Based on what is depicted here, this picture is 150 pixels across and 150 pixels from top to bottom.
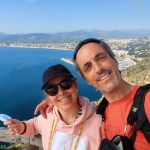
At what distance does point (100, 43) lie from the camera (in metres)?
1.94

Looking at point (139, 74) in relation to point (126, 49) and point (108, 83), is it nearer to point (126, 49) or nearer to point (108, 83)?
point (108, 83)

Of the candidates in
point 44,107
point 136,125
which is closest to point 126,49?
point 44,107

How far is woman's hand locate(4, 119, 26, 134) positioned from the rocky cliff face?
37383 mm

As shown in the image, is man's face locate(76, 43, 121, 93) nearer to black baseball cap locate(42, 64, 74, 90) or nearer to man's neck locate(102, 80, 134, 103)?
man's neck locate(102, 80, 134, 103)

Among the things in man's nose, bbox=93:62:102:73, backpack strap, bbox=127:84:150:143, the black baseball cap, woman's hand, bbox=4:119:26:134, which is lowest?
woman's hand, bbox=4:119:26:134

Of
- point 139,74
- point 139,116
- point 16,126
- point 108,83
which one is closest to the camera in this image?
point 139,116

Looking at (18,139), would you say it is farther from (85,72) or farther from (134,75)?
(134,75)

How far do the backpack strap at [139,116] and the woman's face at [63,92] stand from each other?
42cm

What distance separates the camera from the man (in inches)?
64.5

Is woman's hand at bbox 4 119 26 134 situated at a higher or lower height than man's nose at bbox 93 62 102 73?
lower

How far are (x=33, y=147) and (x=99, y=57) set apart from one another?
0.86 meters

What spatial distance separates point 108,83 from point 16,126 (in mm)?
725

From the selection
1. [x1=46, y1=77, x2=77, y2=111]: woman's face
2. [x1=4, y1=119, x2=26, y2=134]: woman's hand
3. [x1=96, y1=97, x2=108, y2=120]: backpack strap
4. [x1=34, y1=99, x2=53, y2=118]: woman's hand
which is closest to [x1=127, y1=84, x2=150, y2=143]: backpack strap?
[x1=96, y1=97, x2=108, y2=120]: backpack strap

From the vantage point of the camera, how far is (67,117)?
184cm
